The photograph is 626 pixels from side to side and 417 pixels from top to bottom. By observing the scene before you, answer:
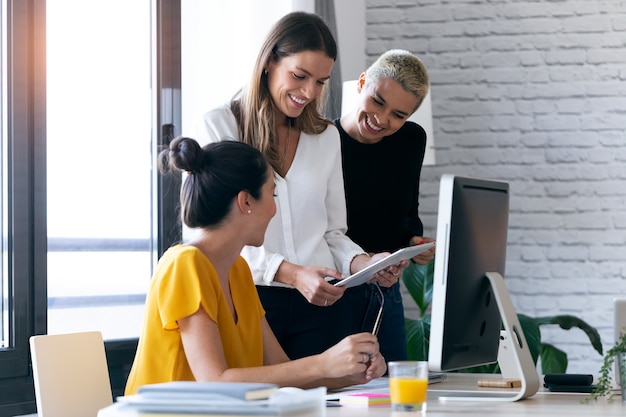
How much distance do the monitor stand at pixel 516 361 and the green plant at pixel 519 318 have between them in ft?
5.84

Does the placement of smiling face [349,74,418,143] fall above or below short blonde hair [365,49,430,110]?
below

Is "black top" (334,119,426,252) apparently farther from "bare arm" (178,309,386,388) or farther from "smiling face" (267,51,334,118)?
"bare arm" (178,309,386,388)

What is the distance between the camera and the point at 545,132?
14.0ft

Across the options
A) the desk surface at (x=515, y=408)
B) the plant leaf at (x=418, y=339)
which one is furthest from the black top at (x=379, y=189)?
the plant leaf at (x=418, y=339)

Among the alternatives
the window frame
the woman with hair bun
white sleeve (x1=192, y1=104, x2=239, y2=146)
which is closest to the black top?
white sleeve (x1=192, y1=104, x2=239, y2=146)

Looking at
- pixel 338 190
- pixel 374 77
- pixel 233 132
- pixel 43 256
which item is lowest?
pixel 43 256

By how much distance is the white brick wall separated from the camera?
13.8ft

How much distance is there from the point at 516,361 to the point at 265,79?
0.93 m

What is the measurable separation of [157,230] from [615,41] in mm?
2286

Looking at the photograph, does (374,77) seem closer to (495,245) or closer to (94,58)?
(495,245)

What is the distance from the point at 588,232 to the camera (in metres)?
4.21

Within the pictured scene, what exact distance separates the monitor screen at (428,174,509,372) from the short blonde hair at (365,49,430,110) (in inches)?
24.9

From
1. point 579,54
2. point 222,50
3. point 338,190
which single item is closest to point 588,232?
Result: point 579,54

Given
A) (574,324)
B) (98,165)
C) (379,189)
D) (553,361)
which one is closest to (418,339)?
(553,361)
